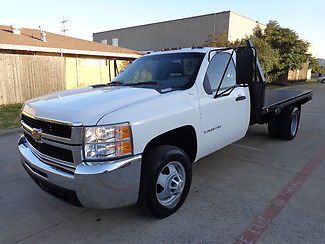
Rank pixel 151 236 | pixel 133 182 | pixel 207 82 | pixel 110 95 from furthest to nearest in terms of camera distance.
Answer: pixel 207 82 < pixel 110 95 < pixel 151 236 < pixel 133 182

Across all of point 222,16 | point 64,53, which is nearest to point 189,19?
point 222,16

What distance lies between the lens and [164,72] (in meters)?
3.99

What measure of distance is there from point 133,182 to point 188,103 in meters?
1.19

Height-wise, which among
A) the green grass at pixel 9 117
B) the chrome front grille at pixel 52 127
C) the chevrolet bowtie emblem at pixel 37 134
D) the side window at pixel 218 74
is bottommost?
the green grass at pixel 9 117

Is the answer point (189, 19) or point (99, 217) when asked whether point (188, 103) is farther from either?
point (189, 19)

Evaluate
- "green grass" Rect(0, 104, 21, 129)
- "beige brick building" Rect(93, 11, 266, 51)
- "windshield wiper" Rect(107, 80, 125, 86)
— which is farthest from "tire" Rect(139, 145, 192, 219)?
"beige brick building" Rect(93, 11, 266, 51)

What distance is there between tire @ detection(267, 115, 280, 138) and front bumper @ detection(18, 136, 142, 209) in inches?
178

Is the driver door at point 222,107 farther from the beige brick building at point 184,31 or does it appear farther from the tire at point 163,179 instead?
the beige brick building at point 184,31

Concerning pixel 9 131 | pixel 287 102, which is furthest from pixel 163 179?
pixel 9 131

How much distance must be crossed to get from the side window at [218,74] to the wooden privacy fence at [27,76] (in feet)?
35.9

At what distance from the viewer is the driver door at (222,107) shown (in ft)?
11.9

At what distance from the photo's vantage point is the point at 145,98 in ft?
9.74

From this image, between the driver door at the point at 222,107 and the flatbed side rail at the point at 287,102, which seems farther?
the flatbed side rail at the point at 287,102

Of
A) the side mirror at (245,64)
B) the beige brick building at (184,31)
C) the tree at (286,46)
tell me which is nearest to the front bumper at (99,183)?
the side mirror at (245,64)
